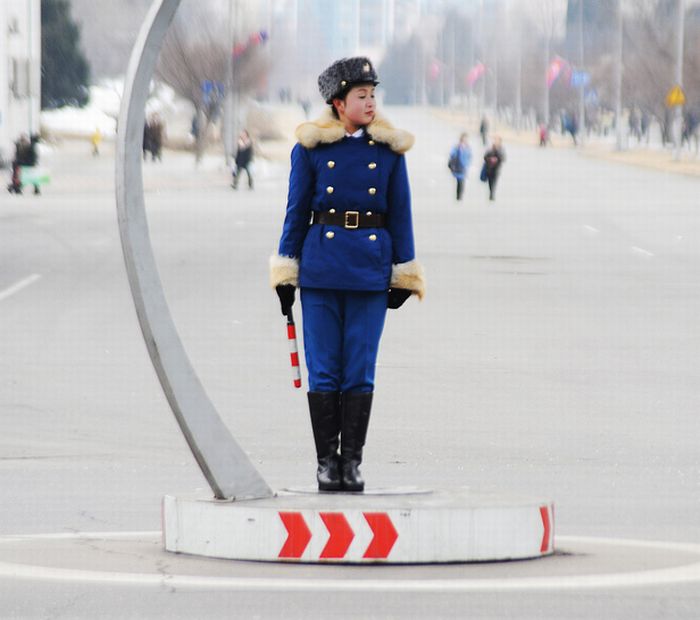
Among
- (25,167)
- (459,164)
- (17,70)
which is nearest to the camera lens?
(459,164)

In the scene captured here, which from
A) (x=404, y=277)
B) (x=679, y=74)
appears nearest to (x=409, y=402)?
(x=404, y=277)

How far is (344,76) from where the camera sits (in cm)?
792

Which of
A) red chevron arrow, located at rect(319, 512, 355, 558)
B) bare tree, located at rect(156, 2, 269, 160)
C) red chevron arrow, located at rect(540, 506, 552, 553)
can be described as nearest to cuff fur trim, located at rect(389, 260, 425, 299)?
red chevron arrow, located at rect(540, 506, 552, 553)

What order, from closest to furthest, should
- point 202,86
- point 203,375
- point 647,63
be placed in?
point 203,375, point 202,86, point 647,63

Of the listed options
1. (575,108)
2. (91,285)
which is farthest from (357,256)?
(575,108)

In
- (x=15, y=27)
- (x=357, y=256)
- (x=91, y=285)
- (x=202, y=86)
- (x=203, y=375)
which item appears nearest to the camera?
(x=357, y=256)

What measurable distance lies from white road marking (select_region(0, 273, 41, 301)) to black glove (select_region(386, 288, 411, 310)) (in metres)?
13.1

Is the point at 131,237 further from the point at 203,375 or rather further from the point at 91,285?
the point at 91,285

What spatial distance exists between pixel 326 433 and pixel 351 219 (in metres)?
0.83

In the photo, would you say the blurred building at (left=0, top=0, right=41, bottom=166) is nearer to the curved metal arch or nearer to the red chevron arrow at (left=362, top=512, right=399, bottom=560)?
the curved metal arch

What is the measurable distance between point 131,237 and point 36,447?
11.7 feet

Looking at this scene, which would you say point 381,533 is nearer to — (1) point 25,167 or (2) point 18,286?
(2) point 18,286

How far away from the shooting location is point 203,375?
14.6 m

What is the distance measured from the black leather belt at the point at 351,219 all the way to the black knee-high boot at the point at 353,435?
63 cm
